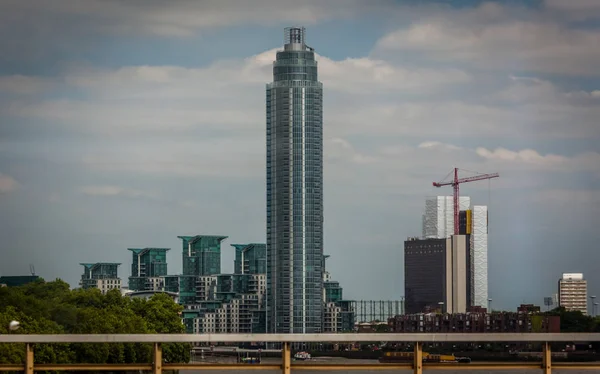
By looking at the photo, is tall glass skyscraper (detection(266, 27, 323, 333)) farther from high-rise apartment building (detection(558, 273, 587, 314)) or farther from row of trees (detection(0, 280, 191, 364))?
row of trees (detection(0, 280, 191, 364))

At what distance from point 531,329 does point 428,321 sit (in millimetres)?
32087

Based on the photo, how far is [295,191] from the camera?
626ft

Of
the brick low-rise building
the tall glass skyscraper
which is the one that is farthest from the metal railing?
the tall glass skyscraper

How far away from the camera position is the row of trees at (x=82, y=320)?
1584cm

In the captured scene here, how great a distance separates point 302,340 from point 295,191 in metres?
182

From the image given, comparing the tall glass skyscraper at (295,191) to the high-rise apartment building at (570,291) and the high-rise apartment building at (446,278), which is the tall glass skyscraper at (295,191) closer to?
the high-rise apartment building at (446,278)

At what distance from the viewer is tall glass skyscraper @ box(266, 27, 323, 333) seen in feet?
615

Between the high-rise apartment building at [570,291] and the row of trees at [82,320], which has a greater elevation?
the row of trees at [82,320]

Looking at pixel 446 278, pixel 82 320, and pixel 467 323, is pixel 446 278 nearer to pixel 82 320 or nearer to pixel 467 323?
pixel 467 323

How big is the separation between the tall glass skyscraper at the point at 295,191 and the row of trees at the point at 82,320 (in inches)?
4518

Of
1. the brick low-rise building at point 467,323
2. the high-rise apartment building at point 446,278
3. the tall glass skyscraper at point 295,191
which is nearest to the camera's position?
the brick low-rise building at point 467,323

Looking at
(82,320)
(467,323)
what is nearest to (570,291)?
(467,323)

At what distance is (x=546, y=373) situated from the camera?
29.3ft

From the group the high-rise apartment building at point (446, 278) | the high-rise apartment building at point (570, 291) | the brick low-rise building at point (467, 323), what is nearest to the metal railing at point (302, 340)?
the brick low-rise building at point (467, 323)
